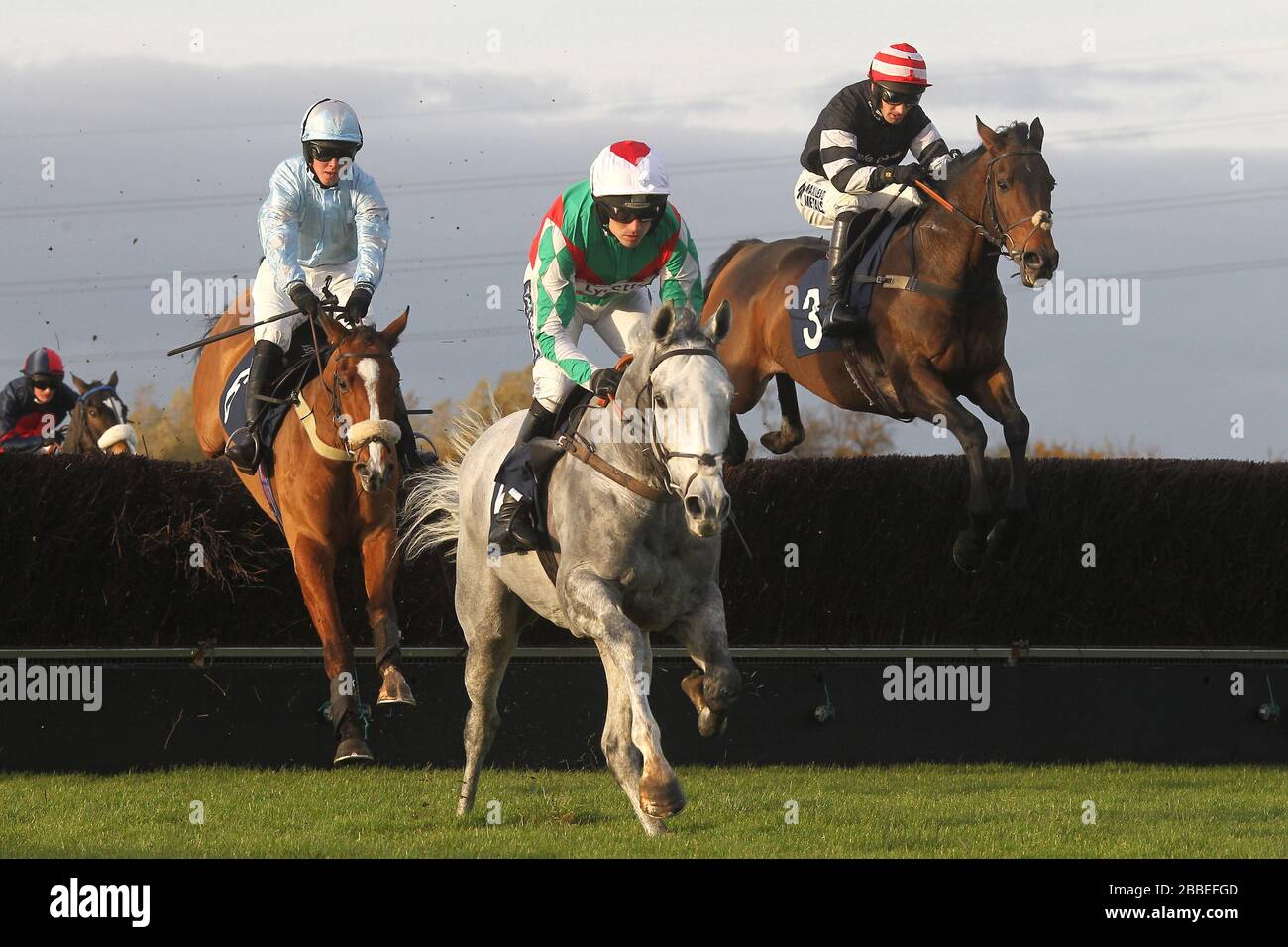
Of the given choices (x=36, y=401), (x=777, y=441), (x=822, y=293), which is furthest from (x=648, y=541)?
(x=36, y=401)

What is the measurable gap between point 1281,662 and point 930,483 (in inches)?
97.0

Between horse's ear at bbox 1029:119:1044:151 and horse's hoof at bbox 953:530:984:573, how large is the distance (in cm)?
203

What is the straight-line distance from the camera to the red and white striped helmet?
33.8 ft

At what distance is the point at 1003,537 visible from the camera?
9.72 meters

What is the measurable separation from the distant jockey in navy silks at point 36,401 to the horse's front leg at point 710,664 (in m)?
10.00

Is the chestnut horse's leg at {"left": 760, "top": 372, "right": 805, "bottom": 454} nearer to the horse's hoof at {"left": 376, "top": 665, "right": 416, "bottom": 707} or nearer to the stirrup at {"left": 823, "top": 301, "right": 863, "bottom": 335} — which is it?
the stirrup at {"left": 823, "top": 301, "right": 863, "bottom": 335}

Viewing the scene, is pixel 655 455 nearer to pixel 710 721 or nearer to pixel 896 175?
pixel 710 721

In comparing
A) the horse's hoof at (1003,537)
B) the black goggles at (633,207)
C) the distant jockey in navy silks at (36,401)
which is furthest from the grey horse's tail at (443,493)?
the distant jockey in navy silks at (36,401)

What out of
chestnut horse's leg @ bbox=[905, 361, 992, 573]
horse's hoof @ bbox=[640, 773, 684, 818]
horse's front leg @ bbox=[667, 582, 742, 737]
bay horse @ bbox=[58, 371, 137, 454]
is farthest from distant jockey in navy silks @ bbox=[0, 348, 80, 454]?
horse's hoof @ bbox=[640, 773, 684, 818]

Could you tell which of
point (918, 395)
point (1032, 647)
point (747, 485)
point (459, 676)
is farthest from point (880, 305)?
point (459, 676)

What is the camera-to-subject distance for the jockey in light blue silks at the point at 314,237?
995 centimetres

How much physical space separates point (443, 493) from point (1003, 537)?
2.83 metres

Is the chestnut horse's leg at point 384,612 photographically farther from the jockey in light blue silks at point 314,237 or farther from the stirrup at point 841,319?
the stirrup at point 841,319

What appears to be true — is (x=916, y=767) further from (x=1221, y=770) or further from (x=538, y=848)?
(x=538, y=848)
